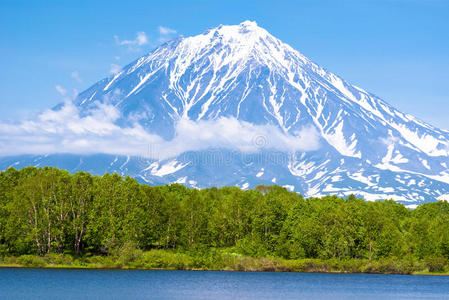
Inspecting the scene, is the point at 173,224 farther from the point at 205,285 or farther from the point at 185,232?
the point at 205,285

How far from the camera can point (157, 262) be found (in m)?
107

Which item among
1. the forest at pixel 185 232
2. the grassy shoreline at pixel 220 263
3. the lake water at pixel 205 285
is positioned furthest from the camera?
the forest at pixel 185 232

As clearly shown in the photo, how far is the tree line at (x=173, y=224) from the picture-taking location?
4092 inches

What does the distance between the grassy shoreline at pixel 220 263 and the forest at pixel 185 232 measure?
171mm

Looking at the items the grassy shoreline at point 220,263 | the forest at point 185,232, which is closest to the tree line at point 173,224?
the forest at point 185,232

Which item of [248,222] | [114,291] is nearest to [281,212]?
[248,222]

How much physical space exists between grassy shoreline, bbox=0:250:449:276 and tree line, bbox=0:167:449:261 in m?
1.81

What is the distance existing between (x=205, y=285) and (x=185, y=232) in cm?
3448

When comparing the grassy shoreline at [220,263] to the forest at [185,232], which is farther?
the forest at [185,232]

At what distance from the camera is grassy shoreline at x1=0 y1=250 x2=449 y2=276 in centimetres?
10300

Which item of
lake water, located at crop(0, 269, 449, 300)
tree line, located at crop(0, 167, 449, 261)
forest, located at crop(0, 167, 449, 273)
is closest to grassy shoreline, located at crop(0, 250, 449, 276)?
forest, located at crop(0, 167, 449, 273)

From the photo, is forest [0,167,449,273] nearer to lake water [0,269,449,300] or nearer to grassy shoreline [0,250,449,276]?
grassy shoreline [0,250,449,276]

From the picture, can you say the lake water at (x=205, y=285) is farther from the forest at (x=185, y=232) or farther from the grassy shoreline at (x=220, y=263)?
the forest at (x=185, y=232)

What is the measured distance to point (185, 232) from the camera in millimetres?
121062
